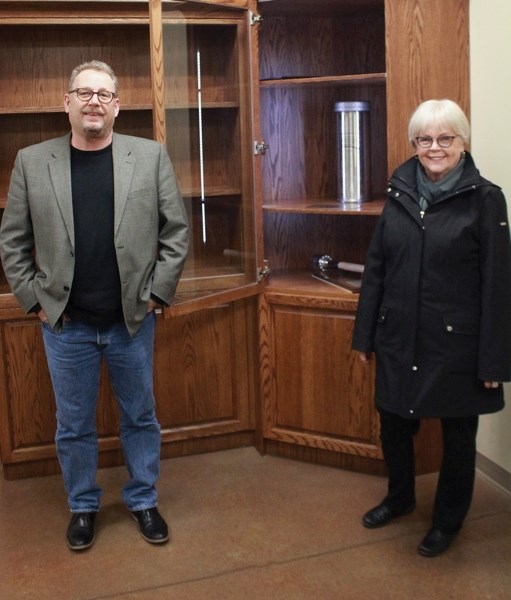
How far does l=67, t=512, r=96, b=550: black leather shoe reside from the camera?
294cm

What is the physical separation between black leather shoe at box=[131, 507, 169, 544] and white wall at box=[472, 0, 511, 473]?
4.40 feet

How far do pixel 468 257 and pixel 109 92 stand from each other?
128cm

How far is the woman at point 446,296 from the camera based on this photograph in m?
2.61

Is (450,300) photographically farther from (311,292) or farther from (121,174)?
(121,174)

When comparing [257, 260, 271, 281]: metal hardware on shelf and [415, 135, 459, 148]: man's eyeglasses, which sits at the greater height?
[415, 135, 459, 148]: man's eyeglasses

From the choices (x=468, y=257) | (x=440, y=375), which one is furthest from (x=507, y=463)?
(x=468, y=257)

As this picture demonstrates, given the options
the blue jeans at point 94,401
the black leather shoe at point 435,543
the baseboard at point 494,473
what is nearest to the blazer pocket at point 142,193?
the blue jeans at point 94,401

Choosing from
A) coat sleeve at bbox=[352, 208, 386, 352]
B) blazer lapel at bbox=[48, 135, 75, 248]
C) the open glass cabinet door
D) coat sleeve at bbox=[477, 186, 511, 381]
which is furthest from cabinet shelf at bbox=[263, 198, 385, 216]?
blazer lapel at bbox=[48, 135, 75, 248]

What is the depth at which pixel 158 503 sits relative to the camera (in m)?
3.30

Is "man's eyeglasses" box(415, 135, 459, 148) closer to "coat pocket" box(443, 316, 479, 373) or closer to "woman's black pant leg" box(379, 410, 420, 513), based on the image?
"coat pocket" box(443, 316, 479, 373)

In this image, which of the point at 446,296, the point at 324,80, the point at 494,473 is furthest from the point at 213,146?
the point at 494,473

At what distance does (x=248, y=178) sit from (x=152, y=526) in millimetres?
1456

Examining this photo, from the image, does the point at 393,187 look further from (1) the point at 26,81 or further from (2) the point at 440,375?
(1) the point at 26,81

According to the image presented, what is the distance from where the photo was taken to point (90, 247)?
279cm
